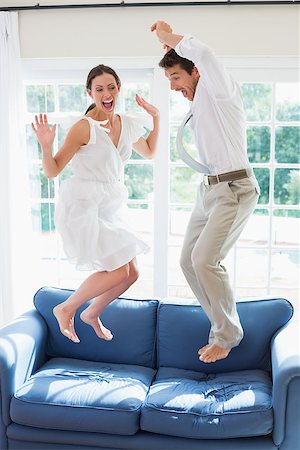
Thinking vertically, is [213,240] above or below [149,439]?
above

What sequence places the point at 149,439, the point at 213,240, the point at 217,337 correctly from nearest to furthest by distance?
the point at 213,240 < the point at 217,337 < the point at 149,439

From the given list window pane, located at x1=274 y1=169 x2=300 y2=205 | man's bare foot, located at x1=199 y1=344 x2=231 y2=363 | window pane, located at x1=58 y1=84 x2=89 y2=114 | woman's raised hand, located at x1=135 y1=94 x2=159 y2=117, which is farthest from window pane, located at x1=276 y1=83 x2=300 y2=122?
man's bare foot, located at x1=199 y1=344 x2=231 y2=363

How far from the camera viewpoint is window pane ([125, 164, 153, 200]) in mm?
4465

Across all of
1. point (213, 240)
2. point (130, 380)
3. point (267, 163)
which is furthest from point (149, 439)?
point (267, 163)

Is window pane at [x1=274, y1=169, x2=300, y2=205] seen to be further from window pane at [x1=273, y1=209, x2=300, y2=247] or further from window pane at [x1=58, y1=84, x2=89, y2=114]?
window pane at [x1=58, y1=84, x2=89, y2=114]

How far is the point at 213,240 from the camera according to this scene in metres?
2.67

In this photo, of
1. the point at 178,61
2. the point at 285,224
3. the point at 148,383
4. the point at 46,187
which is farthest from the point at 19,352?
the point at 285,224

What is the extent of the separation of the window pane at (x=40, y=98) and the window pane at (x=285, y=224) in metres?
1.80

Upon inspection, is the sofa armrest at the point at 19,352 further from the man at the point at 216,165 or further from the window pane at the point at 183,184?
the window pane at the point at 183,184

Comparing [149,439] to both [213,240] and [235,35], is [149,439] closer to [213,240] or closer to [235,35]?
[213,240]

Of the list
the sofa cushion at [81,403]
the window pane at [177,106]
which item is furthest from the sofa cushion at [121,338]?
the window pane at [177,106]

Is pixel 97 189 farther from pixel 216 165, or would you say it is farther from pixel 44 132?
pixel 216 165

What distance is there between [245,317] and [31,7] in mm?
2512

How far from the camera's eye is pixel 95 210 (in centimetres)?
274
